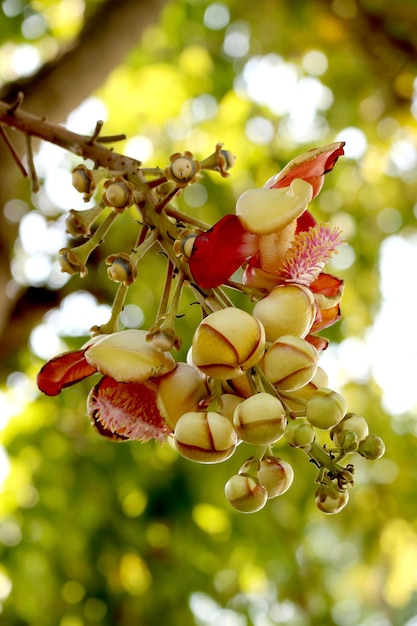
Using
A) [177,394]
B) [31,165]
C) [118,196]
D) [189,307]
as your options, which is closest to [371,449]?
[177,394]

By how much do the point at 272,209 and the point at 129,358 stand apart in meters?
0.14

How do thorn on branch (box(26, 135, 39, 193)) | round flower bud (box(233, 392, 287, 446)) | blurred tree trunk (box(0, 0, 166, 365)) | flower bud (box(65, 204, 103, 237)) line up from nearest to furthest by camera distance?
round flower bud (box(233, 392, 287, 446)), flower bud (box(65, 204, 103, 237)), thorn on branch (box(26, 135, 39, 193)), blurred tree trunk (box(0, 0, 166, 365))

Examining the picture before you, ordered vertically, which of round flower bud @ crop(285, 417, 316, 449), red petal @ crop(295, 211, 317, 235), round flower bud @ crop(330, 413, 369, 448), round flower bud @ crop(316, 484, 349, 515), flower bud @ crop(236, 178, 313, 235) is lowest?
round flower bud @ crop(316, 484, 349, 515)

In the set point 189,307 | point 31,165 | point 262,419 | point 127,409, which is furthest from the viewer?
point 189,307

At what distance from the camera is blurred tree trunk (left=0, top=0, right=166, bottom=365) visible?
1582mm

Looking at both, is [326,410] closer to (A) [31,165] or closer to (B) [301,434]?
(B) [301,434]

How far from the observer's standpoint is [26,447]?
6.10 feet

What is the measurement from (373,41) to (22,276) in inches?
52.5

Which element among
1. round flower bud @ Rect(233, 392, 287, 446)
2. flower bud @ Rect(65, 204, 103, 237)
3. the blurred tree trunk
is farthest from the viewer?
the blurred tree trunk

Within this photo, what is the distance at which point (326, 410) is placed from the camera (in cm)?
44

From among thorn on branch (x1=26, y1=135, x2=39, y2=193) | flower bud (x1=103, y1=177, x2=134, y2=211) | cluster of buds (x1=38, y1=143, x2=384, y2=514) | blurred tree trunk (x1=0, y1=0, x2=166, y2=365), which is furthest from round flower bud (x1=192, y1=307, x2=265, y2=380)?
blurred tree trunk (x1=0, y1=0, x2=166, y2=365)

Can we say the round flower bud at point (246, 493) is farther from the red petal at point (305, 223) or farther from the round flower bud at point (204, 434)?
the red petal at point (305, 223)

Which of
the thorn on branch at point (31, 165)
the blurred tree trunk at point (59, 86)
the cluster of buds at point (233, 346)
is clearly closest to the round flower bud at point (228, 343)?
the cluster of buds at point (233, 346)

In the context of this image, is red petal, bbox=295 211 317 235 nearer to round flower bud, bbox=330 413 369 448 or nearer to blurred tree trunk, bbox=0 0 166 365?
round flower bud, bbox=330 413 369 448
